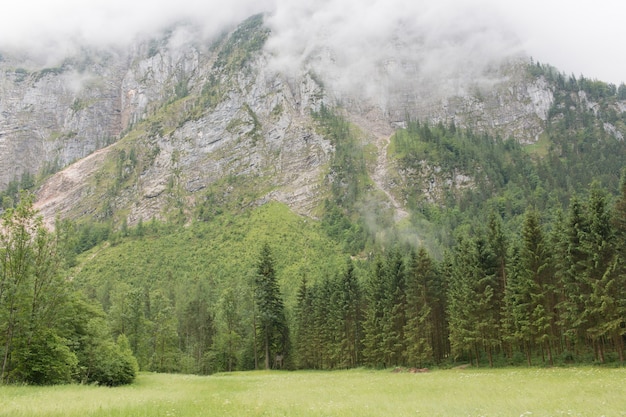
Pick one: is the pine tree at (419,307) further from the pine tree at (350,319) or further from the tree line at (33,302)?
the tree line at (33,302)

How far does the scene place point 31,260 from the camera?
3169 centimetres

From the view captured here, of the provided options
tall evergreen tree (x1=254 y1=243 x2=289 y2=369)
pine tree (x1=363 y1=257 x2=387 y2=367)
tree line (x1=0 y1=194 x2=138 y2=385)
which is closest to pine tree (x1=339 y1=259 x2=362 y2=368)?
pine tree (x1=363 y1=257 x2=387 y2=367)

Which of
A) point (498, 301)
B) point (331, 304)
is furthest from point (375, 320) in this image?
point (498, 301)

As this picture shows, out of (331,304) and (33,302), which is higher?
(33,302)

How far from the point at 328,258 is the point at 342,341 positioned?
81.6 metres

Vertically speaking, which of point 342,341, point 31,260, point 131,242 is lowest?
point 342,341

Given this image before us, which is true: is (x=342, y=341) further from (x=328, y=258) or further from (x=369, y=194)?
(x=369, y=194)

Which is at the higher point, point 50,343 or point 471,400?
point 50,343

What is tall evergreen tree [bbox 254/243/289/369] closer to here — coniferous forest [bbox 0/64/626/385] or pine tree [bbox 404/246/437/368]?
coniferous forest [bbox 0/64/626/385]

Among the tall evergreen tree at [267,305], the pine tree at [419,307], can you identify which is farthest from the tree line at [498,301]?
the tall evergreen tree at [267,305]

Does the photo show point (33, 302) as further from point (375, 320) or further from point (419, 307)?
point (419, 307)

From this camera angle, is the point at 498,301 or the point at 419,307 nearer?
the point at 498,301

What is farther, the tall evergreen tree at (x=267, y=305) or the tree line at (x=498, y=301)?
the tall evergreen tree at (x=267, y=305)

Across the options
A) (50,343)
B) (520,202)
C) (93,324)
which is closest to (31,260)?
(50,343)
